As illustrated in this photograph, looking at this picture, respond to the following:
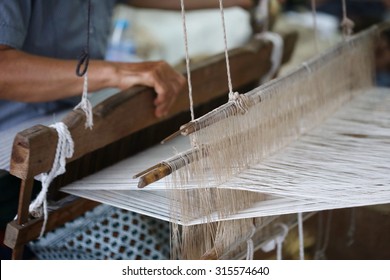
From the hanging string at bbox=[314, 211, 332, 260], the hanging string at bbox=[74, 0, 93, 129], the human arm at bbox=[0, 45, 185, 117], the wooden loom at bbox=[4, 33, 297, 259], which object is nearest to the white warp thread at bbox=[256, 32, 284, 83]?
the wooden loom at bbox=[4, 33, 297, 259]

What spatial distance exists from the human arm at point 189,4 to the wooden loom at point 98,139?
1.00 feet

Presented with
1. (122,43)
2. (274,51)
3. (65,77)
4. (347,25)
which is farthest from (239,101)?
(122,43)

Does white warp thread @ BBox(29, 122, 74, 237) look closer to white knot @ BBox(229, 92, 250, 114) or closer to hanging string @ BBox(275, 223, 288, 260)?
white knot @ BBox(229, 92, 250, 114)

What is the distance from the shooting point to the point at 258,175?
117cm

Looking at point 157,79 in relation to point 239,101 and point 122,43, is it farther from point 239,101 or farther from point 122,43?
point 122,43

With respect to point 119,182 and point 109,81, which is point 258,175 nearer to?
point 119,182

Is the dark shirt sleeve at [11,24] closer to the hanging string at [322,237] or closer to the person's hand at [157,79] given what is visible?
the person's hand at [157,79]

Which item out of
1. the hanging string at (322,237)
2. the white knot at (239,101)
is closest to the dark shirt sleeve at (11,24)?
the white knot at (239,101)

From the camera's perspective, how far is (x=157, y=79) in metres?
1.40

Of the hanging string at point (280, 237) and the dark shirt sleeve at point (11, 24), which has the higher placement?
the dark shirt sleeve at point (11, 24)

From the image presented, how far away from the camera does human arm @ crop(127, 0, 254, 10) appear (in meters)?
1.98

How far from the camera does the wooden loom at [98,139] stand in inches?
45.8

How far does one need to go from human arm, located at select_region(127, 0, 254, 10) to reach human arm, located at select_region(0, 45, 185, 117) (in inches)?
23.5
